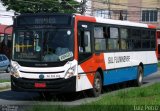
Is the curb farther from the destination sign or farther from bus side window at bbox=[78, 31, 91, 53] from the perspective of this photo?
bus side window at bbox=[78, 31, 91, 53]

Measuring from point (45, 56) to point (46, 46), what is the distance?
1.04ft

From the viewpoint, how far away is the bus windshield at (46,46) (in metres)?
16.2

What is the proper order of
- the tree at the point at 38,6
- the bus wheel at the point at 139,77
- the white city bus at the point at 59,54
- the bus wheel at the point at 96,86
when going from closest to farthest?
the white city bus at the point at 59,54
the bus wheel at the point at 96,86
the bus wheel at the point at 139,77
the tree at the point at 38,6

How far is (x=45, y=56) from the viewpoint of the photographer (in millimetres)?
16297

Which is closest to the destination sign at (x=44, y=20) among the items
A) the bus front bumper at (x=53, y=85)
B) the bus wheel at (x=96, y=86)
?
the bus front bumper at (x=53, y=85)

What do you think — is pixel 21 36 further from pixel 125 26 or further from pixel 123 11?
pixel 123 11

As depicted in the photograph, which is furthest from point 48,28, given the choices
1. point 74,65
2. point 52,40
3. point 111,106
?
point 111,106

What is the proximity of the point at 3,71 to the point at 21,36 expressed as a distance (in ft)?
78.0

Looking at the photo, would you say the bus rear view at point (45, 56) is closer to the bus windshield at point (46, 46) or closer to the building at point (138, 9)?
the bus windshield at point (46, 46)

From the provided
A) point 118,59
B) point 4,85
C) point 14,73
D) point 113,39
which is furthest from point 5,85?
point 14,73

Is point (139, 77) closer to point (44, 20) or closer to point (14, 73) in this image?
point (44, 20)

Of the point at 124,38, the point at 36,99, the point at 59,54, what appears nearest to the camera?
the point at 59,54

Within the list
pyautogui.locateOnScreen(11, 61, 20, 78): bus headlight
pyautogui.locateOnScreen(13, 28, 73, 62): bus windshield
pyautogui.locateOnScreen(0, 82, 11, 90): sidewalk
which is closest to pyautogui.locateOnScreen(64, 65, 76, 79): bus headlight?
pyautogui.locateOnScreen(13, 28, 73, 62): bus windshield

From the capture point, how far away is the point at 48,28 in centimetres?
1661
